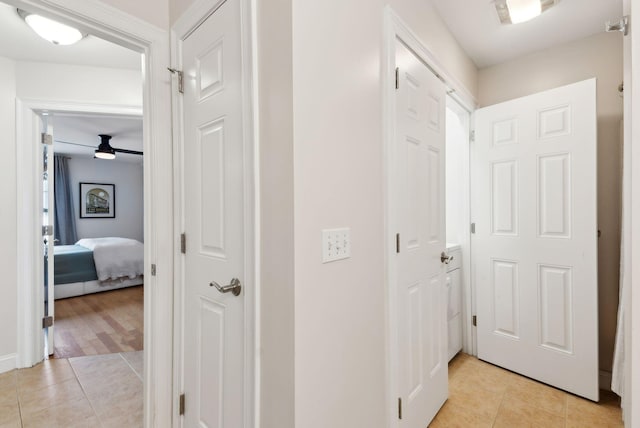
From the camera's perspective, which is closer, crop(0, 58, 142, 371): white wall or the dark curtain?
crop(0, 58, 142, 371): white wall

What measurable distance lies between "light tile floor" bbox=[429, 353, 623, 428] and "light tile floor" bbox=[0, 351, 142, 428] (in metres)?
1.98

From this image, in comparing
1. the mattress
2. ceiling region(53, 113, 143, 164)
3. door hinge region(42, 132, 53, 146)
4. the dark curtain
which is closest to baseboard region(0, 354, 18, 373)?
door hinge region(42, 132, 53, 146)

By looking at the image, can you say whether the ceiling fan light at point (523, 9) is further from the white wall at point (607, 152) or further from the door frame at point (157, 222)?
the door frame at point (157, 222)

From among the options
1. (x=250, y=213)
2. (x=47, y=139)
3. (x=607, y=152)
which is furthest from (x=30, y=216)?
(x=607, y=152)

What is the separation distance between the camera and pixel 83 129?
4504mm

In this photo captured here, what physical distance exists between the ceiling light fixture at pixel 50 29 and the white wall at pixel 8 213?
747 mm

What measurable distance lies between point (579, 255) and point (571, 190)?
44 cm

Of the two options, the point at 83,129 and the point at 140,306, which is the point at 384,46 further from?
the point at 83,129

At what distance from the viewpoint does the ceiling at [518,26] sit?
1.88 metres

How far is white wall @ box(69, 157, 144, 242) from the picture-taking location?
650 cm

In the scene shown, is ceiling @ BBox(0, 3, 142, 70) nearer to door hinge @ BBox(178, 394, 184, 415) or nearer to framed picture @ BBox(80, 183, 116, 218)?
door hinge @ BBox(178, 394, 184, 415)

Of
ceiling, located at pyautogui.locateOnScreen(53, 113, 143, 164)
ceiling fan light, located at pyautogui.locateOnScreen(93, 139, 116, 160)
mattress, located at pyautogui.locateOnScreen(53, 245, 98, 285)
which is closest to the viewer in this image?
ceiling, located at pyautogui.locateOnScreen(53, 113, 143, 164)

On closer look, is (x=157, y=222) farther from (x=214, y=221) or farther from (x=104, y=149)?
(x=104, y=149)

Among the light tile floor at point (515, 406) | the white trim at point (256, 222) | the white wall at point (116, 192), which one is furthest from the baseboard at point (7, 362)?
the white wall at point (116, 192)
